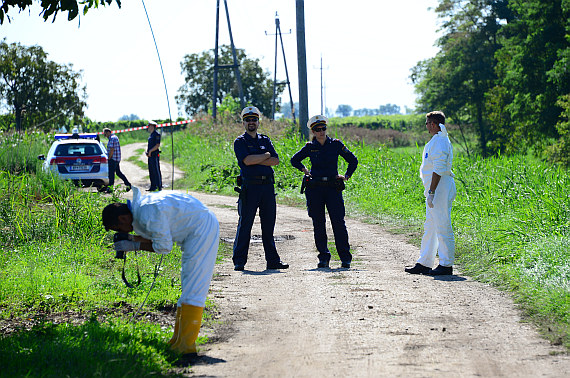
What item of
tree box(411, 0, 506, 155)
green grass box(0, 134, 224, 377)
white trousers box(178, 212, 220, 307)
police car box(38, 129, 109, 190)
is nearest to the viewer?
green grass box(0, 134, 224, 377)

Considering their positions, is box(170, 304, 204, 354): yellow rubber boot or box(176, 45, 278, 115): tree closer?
box(170, 304, 204, 354): yellow rubber boot

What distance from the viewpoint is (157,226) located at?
5332mm

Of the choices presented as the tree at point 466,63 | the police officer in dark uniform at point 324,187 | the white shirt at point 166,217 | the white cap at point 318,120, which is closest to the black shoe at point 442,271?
the police officer in dark uniform at point 324,187

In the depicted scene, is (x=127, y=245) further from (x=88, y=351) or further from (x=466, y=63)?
(x=466, y=63)

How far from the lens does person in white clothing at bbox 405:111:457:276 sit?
8680 mm

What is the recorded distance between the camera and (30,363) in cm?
499

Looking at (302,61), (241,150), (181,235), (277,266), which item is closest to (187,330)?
(181,235)

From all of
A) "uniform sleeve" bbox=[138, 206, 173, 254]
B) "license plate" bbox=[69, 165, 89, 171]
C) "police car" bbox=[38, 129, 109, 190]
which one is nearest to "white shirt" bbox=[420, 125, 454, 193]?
"uniform sleeve" bbox=[138, 206, 173, 254]

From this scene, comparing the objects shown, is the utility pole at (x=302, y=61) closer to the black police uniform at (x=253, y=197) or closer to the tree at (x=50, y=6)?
the black police uniform at (x=253, y=197)

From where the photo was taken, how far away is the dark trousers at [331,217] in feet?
31.1

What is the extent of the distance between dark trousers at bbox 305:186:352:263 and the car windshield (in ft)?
41.1

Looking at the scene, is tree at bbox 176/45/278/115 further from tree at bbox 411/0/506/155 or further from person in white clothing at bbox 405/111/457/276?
person in white clothing at bbox 405/111/457/276

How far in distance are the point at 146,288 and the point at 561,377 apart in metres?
4.33

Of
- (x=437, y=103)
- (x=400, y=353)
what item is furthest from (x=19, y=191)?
(x=437, y=103)
